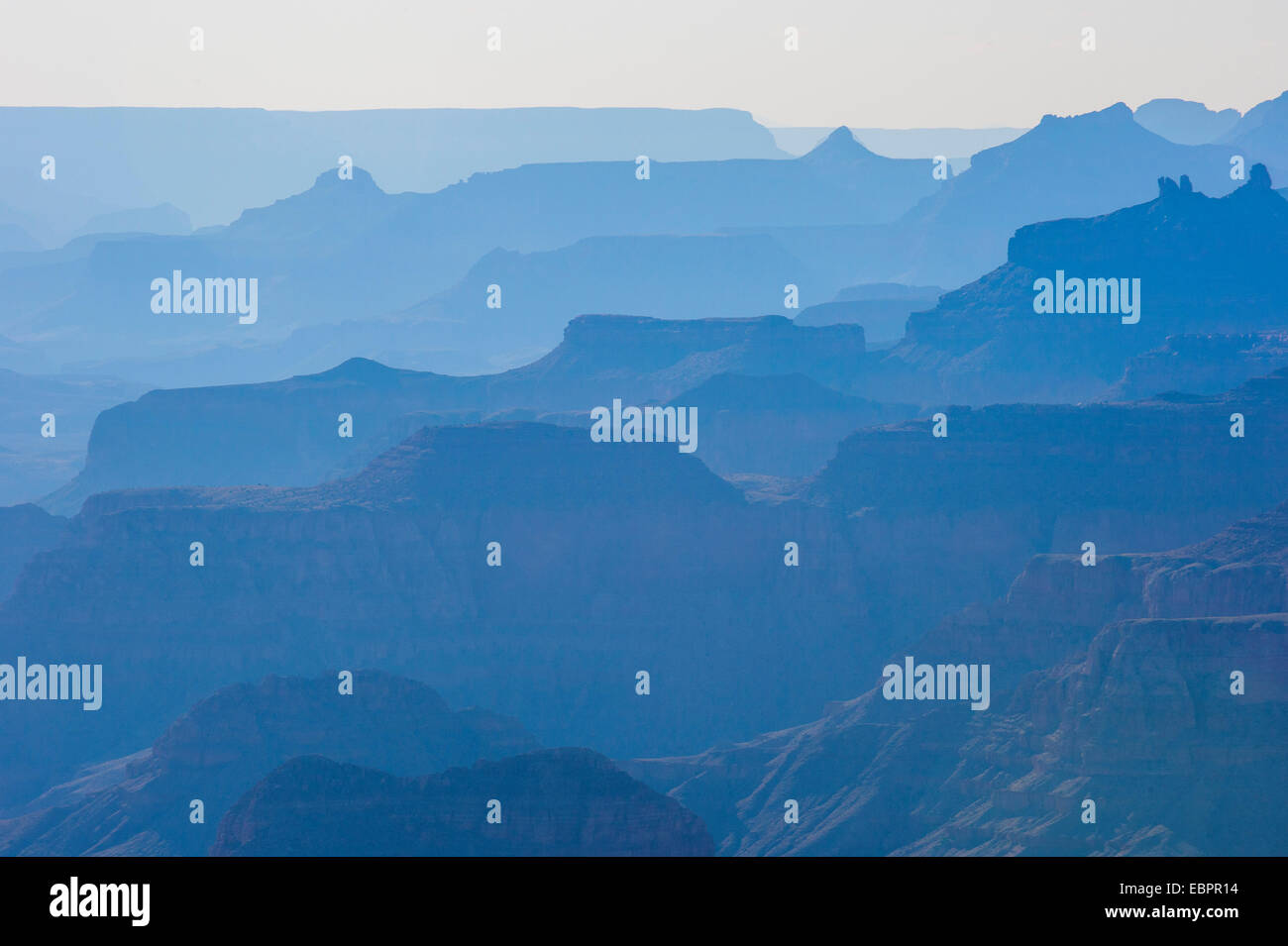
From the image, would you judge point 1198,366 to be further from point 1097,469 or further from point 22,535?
point 22,535

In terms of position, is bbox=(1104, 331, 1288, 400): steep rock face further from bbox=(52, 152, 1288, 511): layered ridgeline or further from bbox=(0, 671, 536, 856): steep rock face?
bbox=(0, 671, 536, 856): steep rock face

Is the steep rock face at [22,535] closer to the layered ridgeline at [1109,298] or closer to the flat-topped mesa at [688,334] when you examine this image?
the flat-topped mesa at [688,334]

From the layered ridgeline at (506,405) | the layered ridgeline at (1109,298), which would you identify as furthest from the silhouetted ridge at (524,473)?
the layered ridgeline at (1109,298)
